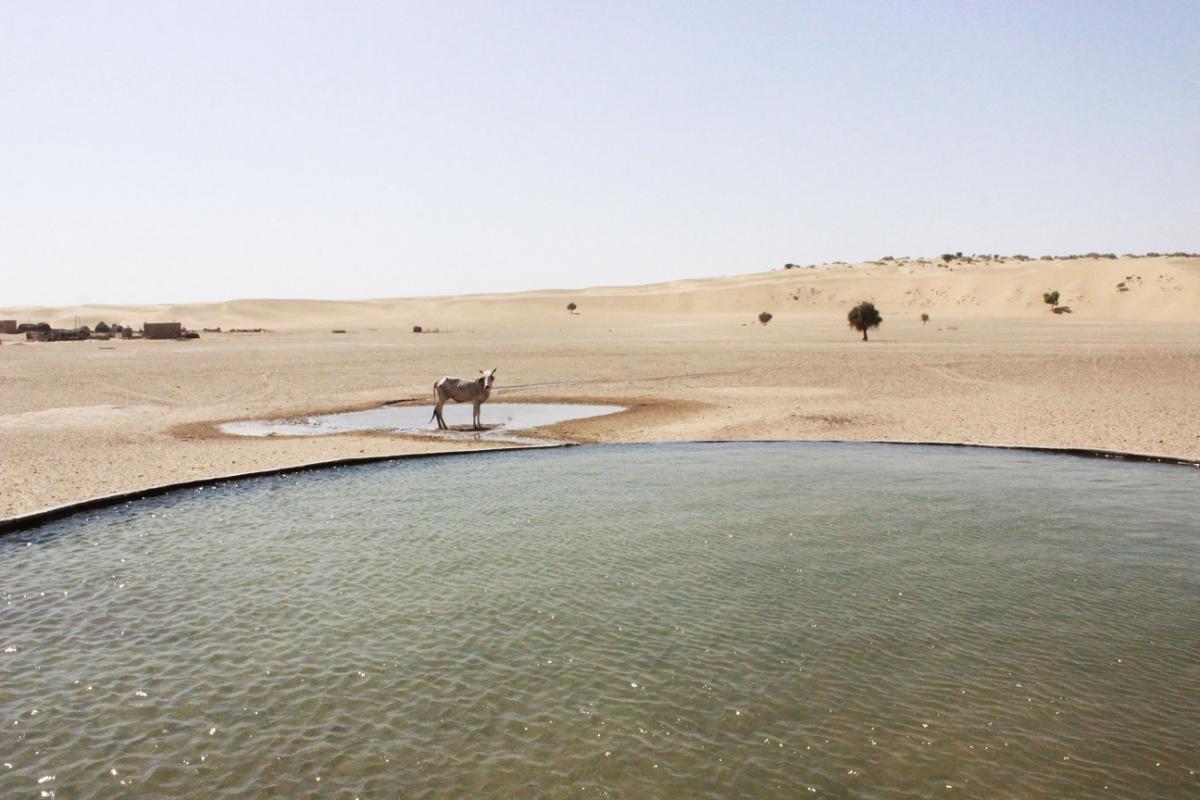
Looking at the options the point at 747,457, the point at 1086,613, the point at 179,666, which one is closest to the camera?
the point at 179,666

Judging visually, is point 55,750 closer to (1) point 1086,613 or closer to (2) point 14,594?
(2) point 14,594

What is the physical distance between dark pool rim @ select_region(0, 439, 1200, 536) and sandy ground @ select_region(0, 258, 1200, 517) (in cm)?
56

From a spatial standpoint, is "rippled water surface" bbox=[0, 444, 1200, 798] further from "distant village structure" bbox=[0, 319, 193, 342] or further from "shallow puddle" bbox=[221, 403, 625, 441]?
"distant village structure" bbox=[0, 319, 193, 342]

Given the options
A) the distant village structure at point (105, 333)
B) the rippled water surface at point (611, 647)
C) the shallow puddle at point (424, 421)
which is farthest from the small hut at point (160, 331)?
the rippled water surface at point (611, 647)

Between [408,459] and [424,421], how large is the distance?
594 cm

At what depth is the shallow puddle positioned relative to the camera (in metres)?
19.0

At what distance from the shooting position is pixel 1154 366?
101 ft

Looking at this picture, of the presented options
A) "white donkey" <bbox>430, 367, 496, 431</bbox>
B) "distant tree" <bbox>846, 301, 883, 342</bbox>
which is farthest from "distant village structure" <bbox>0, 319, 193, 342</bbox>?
"white donkey" <bbox>430, 367, 496, 431</bbox>

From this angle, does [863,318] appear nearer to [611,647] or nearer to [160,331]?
[160,331]

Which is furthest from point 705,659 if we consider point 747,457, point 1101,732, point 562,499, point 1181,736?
point 747,457

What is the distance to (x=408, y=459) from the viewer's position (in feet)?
49.9

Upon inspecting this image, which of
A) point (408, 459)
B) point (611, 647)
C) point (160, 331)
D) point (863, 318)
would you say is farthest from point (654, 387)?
point (160, 331)

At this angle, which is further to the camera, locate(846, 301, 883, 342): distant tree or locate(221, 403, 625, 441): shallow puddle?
locate(846, 301, 883, 342): distant tree

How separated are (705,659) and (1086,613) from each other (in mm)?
3649
